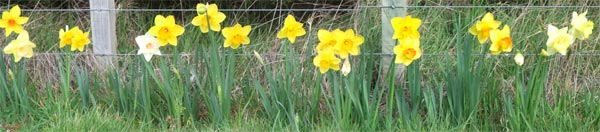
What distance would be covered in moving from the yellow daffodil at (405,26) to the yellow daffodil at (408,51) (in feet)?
0.07

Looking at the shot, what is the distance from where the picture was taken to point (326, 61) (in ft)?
9.35

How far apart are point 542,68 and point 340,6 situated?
58.2 inches

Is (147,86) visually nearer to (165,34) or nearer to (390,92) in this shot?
(165,34)

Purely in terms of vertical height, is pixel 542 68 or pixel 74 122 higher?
pixel 542 68

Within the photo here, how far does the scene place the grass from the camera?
3.01 meters

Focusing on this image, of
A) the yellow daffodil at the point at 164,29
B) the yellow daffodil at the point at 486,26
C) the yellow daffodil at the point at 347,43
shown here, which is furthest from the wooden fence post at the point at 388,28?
the yellow daffodil at the point at 164,29

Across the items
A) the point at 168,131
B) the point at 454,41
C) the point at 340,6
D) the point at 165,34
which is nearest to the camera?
the point at 165,34

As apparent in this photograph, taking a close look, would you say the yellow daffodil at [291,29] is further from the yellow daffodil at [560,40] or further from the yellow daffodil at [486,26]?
the yellow daffodil at [560,40]

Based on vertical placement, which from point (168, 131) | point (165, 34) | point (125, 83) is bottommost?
point (168, 131)

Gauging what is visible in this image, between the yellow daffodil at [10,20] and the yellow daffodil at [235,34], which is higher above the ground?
the yellow daffodil at [10,20]

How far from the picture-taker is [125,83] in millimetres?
3230

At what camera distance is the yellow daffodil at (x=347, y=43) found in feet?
9.29

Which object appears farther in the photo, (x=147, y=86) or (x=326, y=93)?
(x=326, y=93)

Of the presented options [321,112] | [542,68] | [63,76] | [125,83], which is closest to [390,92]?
[321,112]
